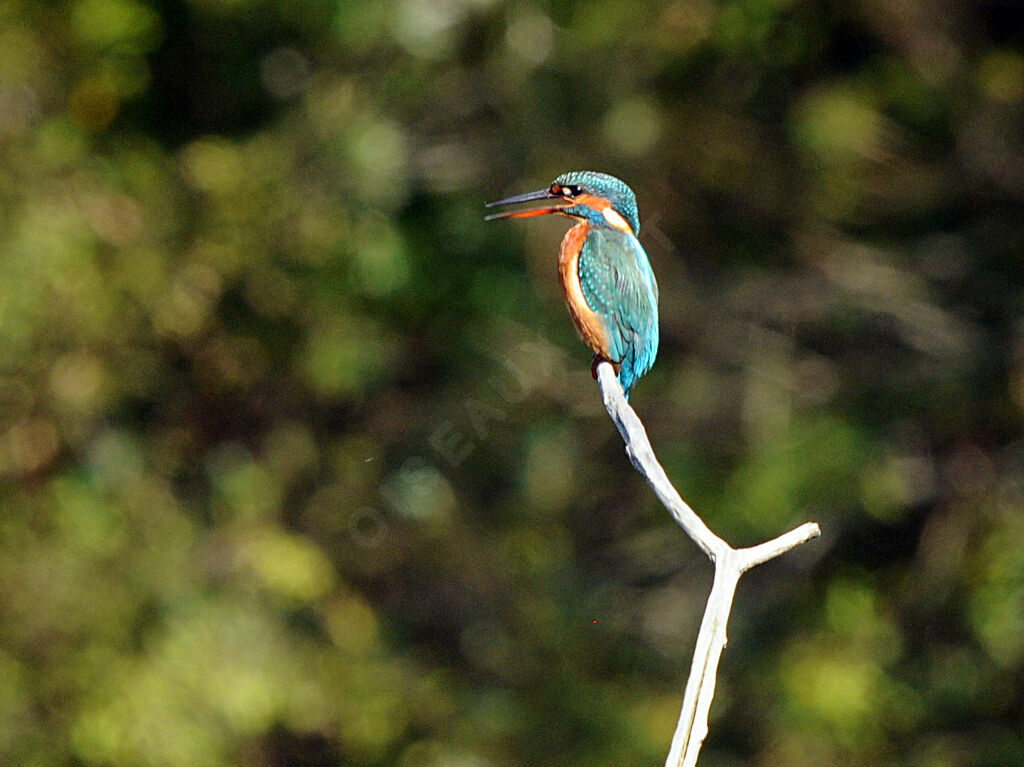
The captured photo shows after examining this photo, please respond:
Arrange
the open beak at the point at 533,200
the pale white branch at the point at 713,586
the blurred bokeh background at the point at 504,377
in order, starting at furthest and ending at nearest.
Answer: the blurred bokeh background at the point at 504,377 < the open beak at the point at 533,200 < the pale white branch at the point at 713,586

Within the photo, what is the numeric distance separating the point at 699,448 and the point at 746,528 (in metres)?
0.37

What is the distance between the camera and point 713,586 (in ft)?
4.32

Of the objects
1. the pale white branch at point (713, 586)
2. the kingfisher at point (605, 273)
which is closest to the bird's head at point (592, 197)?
the kingfisher at point (605, 273)

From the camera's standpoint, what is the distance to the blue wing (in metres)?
1.99

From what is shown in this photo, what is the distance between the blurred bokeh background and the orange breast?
9.70ft

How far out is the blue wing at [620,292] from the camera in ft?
6.53

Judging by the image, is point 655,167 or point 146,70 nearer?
point 655,167

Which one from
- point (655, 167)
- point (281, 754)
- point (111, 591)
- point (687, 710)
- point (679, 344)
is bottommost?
point (281, 754)

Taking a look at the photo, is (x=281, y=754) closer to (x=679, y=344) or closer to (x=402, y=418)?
(x=402, y=418)

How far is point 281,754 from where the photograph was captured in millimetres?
5453

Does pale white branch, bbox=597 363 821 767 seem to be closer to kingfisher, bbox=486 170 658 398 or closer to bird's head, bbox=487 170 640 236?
kingfisher, bbox=486 170 658 398

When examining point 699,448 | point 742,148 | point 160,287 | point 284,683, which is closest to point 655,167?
point 742,148

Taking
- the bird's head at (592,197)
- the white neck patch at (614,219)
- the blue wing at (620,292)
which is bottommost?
the blue wing at (620,292)

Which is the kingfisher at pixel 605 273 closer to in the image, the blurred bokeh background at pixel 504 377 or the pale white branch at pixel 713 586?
the pale white branch at pixel 713 586
